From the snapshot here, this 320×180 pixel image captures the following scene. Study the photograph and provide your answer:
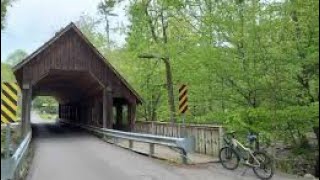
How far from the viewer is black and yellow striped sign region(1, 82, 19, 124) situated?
915cm

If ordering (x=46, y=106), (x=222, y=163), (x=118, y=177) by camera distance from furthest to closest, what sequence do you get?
(x=46, y=106) < (x=222, y=163) < (x=118, y=177)

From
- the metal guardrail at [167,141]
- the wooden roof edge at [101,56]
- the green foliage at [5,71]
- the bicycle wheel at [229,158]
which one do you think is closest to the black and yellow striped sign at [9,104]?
the green foliage at [5,71]

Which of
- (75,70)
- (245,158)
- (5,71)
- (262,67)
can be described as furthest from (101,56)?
(245,158)

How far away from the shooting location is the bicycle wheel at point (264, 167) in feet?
39.8

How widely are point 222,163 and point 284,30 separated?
4.85 meters

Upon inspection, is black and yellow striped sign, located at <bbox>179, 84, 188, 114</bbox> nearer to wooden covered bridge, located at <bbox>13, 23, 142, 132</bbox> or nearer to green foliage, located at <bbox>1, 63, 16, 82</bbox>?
green foliage, located at <bbox>1, 63, 16, 82</bbox>

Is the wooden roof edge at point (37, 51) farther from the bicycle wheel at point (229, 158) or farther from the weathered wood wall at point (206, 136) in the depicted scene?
the bicycle wheel at point (229, 158)

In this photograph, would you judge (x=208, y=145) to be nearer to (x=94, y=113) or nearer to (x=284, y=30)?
(x=284, y=30)

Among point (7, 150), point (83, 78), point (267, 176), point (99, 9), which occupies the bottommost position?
point (267, 176)

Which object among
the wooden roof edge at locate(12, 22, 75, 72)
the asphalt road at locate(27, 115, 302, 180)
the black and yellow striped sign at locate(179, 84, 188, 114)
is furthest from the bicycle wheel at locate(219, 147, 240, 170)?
the wooden roof edge at locate(12, 22, 75, 72)

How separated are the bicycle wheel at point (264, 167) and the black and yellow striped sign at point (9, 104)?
21.7 feet

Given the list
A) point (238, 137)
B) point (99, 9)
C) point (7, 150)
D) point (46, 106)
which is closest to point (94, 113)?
point (238, 137)

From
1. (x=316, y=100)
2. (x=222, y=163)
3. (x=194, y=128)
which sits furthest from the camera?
(x=194, y=128)

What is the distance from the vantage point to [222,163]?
1397 centimetres
